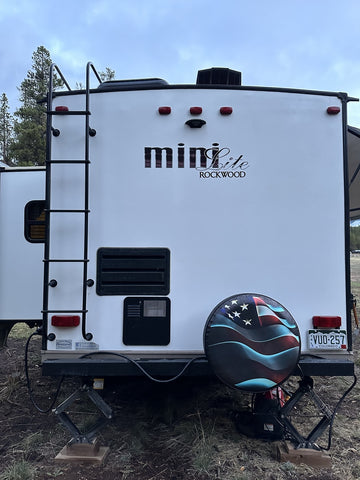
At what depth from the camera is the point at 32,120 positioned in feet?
62.8

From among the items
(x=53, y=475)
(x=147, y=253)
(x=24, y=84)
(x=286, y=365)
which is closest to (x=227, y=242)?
(x=147, y=253)

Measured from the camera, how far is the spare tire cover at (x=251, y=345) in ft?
9.16

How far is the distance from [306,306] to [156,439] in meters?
1.82

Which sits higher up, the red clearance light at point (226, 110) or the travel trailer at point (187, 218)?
the red clearance light at point (226, 110)

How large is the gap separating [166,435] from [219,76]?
334 centimetres

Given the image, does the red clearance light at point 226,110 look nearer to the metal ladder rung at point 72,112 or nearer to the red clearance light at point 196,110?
the red clearance light at point 196,110

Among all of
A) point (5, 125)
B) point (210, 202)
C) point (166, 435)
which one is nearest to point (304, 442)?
point (166, 435)

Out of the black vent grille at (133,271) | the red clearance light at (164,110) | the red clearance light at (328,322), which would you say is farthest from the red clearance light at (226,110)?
the red clearance light at (328,322)

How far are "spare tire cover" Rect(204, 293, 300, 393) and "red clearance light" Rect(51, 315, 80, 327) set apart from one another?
103 cm

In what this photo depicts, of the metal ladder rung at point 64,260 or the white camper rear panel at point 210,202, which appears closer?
the metal ladder rung at point 64,260

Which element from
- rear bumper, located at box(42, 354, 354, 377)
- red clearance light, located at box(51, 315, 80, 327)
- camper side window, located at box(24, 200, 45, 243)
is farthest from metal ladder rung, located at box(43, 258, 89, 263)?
camper side window, located at box(24, 200, 45, 243)

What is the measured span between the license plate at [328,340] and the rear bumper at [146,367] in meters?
0.13

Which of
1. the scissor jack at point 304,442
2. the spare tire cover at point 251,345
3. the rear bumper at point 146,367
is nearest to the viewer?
the spare tire cover at point 251,345

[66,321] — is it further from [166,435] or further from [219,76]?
[219,76]
